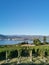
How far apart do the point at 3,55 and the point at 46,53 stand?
6.42 m

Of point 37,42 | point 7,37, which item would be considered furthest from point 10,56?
point 7,37

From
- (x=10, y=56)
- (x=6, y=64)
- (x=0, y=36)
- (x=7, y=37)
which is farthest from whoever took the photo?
(x=7, y=37)

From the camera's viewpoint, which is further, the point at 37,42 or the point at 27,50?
the point at 37,42

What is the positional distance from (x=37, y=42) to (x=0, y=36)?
3954 inches

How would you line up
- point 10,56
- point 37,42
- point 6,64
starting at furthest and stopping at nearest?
point 37,42, point 10,56, point 6,64

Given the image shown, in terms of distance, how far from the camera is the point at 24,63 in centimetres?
2167

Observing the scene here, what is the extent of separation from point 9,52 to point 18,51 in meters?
1.82

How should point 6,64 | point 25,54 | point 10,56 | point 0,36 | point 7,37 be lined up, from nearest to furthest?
1. point 6,64
2. point 10,56
3. point 25,54
4. point 0,36
5. point 7,37

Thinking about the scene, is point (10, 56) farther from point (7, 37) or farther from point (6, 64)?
point (7, 37)

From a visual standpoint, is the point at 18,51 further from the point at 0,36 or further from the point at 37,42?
the point at 0,36

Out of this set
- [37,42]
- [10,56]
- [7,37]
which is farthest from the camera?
[7,37]

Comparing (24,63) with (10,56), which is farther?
(10,56)

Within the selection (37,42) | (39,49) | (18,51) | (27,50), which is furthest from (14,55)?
(37,42)

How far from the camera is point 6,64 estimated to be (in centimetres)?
2095
